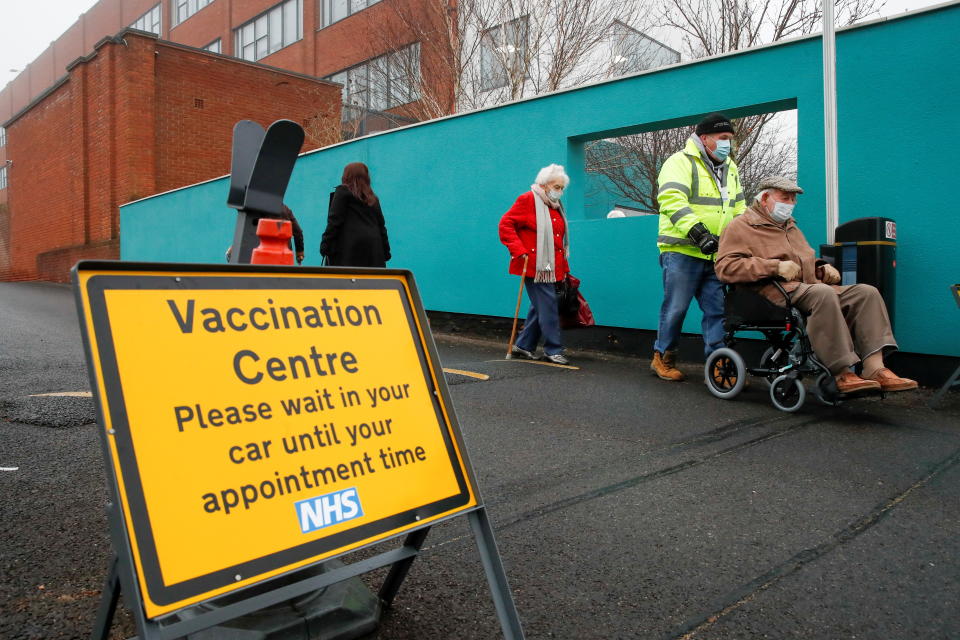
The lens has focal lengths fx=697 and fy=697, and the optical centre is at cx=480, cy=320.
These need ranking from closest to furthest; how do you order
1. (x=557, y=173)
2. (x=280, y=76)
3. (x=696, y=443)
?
(x=696, y=443), (x=557, y=173), (x=280, y=76)

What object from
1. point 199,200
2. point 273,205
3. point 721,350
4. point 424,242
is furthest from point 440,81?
point 273,205

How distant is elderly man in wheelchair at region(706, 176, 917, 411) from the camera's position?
4367 mm

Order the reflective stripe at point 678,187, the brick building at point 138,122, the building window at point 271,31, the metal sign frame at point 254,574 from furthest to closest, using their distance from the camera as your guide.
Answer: the building window at point 271,31 → the brick building at point 138,122 → the reflective stripe at point 678,187 → the metal sign frame at point 254,574

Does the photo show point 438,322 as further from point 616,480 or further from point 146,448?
point 146,448

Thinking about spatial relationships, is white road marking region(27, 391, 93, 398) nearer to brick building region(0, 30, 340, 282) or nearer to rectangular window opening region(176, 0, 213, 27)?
brick building region(0, 30, 340, 282)

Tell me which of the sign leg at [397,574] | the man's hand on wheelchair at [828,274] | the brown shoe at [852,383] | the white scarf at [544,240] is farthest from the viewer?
the white scarf at [544,240]

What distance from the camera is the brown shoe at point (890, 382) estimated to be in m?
4.26

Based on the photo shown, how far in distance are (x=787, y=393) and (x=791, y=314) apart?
0.55m

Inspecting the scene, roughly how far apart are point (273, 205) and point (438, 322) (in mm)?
7448

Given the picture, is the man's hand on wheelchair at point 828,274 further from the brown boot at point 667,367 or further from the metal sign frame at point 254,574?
the metal sign frame at point 254,574

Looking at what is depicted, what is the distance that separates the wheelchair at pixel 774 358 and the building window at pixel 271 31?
26816 millimetres

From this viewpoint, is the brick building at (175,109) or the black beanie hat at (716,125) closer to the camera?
the black beanie hat at (716,125)

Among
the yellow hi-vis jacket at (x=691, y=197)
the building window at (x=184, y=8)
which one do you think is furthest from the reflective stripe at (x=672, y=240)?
the building window at (x=184, y=8)

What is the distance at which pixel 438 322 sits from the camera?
962 cm
